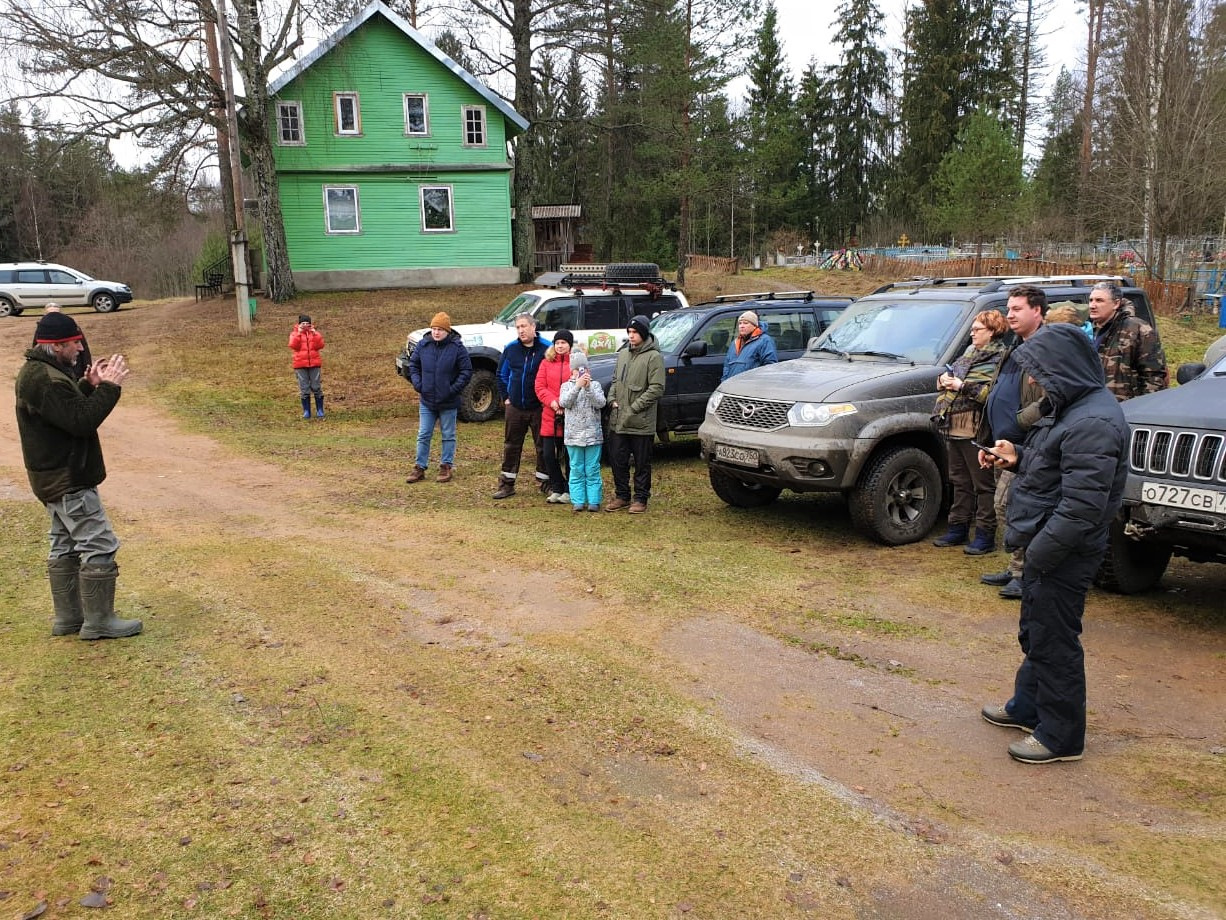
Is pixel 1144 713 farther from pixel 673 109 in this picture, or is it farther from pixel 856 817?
pixel 673 109

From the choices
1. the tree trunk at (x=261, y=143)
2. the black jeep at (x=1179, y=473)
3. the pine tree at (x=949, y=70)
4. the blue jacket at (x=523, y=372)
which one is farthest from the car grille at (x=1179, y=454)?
the pine tree at (x=949, y=70)

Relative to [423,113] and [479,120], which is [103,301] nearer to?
[423,113]

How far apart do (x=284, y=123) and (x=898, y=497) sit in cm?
2764

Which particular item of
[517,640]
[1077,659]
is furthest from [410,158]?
[1077,659]

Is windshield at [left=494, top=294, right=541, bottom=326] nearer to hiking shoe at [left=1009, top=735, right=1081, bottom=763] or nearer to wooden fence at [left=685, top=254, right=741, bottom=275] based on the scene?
hiking shoe at [left=1009, top=735, right=1081, bottom=763]

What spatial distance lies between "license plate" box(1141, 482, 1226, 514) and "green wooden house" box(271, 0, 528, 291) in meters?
28.5

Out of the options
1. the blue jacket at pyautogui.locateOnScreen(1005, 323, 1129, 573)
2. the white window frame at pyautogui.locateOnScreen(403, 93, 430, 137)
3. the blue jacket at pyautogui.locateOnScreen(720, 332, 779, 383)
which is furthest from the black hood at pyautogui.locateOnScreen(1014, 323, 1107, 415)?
the white window frame at pyautogui.locateOnScreen(403, 93, 430, 137)

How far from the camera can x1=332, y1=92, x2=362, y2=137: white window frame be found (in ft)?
97.8

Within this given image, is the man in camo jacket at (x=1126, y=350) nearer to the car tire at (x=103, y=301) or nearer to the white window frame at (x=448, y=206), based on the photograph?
the white window frame at (x=448, y=206)

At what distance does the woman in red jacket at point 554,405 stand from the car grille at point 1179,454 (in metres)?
4.82

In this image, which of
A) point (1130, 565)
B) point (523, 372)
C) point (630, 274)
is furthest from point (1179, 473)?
point (630, 274)

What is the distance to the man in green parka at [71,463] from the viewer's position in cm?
504

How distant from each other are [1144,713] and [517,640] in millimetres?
3387

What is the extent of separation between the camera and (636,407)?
842 cm
